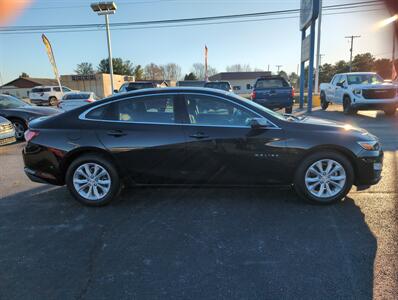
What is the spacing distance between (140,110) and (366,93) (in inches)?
488

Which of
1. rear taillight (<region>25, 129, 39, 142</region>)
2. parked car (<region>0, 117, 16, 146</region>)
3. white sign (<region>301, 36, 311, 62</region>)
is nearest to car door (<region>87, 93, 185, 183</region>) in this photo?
rear taillight (<region>25, 129, 39, 142</region>)

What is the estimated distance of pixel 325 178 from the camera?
415 cm

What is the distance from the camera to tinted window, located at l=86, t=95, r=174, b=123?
429 centimetres

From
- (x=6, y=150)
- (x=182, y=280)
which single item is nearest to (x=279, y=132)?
(x=182, y=280)

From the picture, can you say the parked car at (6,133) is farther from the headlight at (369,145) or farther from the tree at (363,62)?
the tree at (363,62)

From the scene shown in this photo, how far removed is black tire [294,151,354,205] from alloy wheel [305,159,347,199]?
30 mm

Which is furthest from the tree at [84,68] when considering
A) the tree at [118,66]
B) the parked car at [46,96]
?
the parked car at [46,96]

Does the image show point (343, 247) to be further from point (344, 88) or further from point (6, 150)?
point (344, 88)

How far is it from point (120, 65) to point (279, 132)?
2891 inches

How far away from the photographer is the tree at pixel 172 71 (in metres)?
114

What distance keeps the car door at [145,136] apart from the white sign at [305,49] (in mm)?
15401

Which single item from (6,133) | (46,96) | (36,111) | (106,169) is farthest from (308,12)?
(46,96)

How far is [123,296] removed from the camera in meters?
2.52

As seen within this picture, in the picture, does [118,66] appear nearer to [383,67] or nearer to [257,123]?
[383,67]
